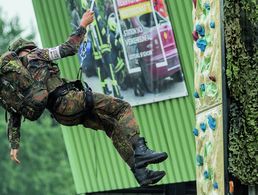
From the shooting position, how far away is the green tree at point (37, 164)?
6359 cm

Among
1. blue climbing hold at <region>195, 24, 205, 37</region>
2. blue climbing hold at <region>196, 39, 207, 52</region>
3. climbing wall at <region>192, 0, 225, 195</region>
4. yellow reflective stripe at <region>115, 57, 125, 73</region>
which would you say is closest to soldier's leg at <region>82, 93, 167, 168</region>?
climbing wall at <region>192, 0, 225, 195</region>

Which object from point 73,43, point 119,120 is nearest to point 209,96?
point 119,120

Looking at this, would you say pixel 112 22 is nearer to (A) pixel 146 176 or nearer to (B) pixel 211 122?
(B) pixel 211 122

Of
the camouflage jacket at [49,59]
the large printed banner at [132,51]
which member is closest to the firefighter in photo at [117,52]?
the large printed banner at [132,51]

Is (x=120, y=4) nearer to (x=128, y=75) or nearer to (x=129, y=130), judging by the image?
(x=128, y=75)

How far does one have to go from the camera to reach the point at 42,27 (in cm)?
2269

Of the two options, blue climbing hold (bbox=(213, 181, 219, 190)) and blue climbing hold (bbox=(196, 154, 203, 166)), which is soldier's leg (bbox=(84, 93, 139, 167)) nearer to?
blue climbing hold (bbox=(213, 181, 219, 190))

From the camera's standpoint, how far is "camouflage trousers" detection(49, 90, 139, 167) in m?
15.1

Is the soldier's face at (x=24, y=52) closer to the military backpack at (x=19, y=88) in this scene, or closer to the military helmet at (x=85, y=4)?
the military backpack at (x=19, y=88)

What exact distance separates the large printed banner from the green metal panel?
177 mm

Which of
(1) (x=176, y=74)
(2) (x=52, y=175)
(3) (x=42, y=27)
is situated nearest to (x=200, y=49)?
(1) (x=176, y=74)

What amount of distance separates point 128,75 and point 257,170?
7017mm

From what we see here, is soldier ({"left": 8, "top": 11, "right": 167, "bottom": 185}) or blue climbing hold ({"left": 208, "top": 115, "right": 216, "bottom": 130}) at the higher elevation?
soldier ({"left": 8, "top": 11, "right": 167, "bottom": 185})

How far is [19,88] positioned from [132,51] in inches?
273
